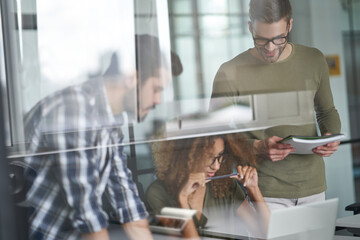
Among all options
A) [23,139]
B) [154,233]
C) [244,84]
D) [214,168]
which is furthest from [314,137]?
[23,139]

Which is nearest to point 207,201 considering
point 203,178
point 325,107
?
point 203,178

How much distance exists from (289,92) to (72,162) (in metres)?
1.62

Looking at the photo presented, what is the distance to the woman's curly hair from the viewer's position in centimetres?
308

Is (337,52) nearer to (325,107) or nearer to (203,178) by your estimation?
(325,107)

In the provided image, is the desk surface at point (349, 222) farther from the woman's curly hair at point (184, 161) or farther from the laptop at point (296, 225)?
the woman's curly hair at point (184, 161)

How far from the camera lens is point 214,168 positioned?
3.24 metres

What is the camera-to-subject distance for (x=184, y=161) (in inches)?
123

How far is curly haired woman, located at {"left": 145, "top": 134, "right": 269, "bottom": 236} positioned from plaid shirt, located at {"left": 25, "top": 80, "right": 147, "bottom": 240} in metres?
0.27

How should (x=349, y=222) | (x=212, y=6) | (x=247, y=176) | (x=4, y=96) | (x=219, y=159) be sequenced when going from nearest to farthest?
(x=4, y=96) < (x=219, y=159) < (x=212, y=6) < (x=247, y=176) < (x=349, y=222)

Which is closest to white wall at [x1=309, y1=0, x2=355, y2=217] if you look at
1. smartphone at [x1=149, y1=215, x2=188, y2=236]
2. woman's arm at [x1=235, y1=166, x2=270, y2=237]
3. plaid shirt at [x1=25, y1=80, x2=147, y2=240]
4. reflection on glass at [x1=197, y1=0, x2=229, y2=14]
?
woman's arm at [x1=235, y1=166, x2=270, y2=237]

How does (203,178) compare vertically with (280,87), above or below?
below

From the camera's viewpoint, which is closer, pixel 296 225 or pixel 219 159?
pixel 296 225

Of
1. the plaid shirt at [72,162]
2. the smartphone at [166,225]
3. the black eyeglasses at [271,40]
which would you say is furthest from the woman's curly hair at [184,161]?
the black eyeglasses at [271,40]

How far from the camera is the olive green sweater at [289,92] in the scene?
352cm
